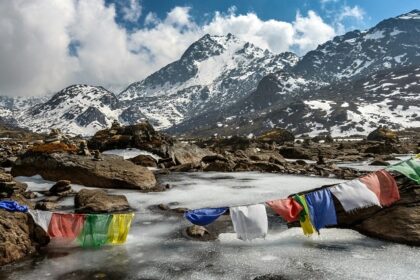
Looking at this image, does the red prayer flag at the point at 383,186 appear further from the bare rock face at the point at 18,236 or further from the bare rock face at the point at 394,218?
the bare rock face at the point at 18,236

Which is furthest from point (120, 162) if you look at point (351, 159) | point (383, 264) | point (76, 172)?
point (351, 159)

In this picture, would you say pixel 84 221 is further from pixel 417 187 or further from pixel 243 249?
pixel 417 187

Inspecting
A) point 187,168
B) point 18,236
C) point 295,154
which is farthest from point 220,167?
point 18,236

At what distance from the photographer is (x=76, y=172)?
25.5 metres

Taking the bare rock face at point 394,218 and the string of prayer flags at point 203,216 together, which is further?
the string of prayer flags at point 203,216

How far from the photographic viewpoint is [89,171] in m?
25.2

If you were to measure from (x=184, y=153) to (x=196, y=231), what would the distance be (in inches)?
991

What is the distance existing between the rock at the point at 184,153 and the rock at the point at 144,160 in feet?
7.59

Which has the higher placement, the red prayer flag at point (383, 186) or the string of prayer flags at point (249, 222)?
the red prayer flag at point (383, 186)

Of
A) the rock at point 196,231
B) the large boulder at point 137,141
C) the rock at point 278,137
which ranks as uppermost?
the rock at point 278,137

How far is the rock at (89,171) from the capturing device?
24.8 m

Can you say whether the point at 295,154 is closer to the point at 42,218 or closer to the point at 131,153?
the point at 131,153

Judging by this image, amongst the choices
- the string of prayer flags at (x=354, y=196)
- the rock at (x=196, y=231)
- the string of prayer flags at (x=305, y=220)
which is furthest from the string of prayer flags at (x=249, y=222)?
the string of prayer flags at (x=354, y=196)

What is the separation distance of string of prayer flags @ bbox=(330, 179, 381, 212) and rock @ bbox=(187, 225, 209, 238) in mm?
4819
